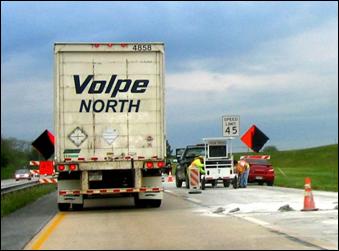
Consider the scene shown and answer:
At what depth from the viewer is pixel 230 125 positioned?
30250 millimetres

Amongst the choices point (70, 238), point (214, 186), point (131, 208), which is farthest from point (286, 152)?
point (70, 238)

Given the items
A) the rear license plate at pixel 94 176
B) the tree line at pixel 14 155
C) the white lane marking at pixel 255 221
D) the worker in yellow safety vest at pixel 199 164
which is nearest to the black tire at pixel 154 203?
the rear license plate at pixel 94 176

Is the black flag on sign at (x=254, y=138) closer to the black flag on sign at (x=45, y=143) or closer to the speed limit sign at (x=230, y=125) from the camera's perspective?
the speed limit sign at (x=230, y=125)

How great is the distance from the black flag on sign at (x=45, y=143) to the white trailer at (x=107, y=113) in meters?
9.43

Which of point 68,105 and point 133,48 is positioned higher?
point 133,48

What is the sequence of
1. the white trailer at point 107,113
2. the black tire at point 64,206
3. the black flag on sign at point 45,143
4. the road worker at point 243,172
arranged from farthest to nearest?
the road worker at point 243,172
the black flag on sign at point 45,143
the black tire at point 64,206
the white trailer at point 107,113

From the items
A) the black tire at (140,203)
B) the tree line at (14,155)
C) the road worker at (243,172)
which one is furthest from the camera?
the tree line at (14,155)

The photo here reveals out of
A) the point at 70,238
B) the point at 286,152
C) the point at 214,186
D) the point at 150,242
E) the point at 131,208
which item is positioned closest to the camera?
the point at 150,242

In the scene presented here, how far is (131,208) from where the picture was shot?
1984cm

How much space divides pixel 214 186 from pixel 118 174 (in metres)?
14.6

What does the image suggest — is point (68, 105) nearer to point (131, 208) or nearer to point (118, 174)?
point (118, 174)

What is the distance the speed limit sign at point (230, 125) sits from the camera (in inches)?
1186

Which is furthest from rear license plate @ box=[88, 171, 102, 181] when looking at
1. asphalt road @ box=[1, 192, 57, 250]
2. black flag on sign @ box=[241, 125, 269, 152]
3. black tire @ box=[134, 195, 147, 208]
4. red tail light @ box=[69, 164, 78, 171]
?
black flag on sign @ box=[241, 125, 269, 152]

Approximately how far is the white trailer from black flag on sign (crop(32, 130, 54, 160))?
9431 millimetres
